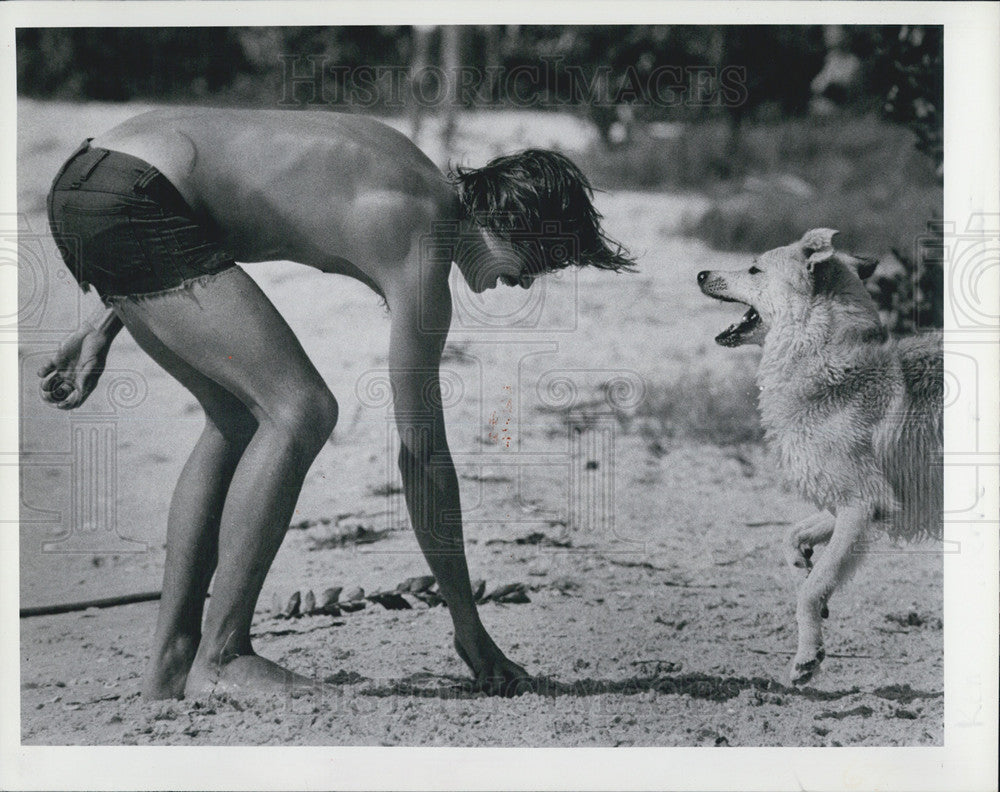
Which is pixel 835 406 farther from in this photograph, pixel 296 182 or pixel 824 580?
pixel 296 182

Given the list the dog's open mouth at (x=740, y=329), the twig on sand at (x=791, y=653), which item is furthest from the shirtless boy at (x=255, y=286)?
the twig on sand at (x=791, y=653)

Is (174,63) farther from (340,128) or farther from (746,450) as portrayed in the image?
(746,450)

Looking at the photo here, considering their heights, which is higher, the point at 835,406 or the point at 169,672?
the point at 835,406

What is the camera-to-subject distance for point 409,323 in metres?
4.83

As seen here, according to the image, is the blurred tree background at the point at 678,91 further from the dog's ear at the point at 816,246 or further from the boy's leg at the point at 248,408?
the boy's leg at the point at 248,408

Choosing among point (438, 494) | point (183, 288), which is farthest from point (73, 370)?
point (438, 494)

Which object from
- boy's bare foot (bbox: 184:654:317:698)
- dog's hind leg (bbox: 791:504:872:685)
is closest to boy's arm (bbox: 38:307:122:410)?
boy's bare foot (bbox: 184:654:317:698)

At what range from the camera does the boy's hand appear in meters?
5.00

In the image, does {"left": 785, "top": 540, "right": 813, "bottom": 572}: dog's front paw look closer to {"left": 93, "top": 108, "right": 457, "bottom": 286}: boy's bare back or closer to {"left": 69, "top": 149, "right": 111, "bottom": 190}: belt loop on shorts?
{"left": 93, "top": 108, "right": 457, "bottom": 286}: boy's bare back

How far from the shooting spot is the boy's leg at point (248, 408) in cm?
457

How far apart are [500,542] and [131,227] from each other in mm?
1773

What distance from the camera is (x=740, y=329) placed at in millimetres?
5109

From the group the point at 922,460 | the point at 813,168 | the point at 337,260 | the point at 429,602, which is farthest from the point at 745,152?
the point at 429,602

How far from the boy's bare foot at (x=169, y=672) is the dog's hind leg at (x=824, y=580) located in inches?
88.4
